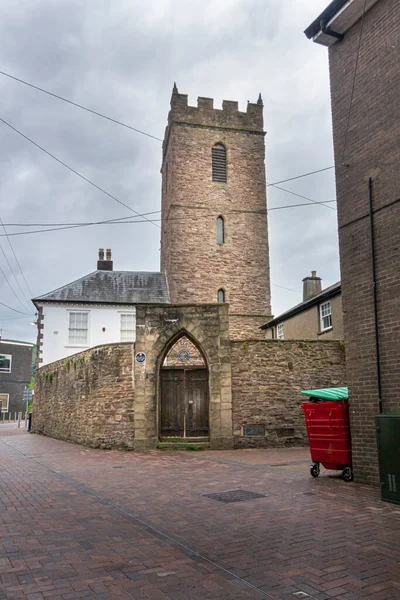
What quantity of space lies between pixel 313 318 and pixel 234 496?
1529cm

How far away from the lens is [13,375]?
159 feet

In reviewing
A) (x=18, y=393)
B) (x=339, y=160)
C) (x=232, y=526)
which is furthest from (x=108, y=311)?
(x=18, y=393)

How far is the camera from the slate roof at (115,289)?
27.0 meters

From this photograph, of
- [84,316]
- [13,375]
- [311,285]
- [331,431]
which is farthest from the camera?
[13,375]

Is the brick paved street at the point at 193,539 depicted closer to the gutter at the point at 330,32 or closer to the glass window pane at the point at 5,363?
the gutter at the point at 330,32

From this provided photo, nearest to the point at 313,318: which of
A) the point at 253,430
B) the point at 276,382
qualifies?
the point at 276,382

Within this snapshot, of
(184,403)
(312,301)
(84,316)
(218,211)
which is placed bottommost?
(184,403)

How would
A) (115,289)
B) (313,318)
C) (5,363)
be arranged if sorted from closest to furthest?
1. (313,318)
2. (115,289)
3. (5,363)

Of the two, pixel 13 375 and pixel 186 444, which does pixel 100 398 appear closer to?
pixel 186 444

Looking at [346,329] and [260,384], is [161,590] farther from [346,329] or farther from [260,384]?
[260,384]

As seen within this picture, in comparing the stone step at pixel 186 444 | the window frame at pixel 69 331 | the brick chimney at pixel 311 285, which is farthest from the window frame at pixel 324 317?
the window frame at pixel 69 331

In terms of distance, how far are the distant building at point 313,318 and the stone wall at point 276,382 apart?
12.1ft

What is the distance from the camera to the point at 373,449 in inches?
306

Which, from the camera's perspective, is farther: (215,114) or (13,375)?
(13,375)
